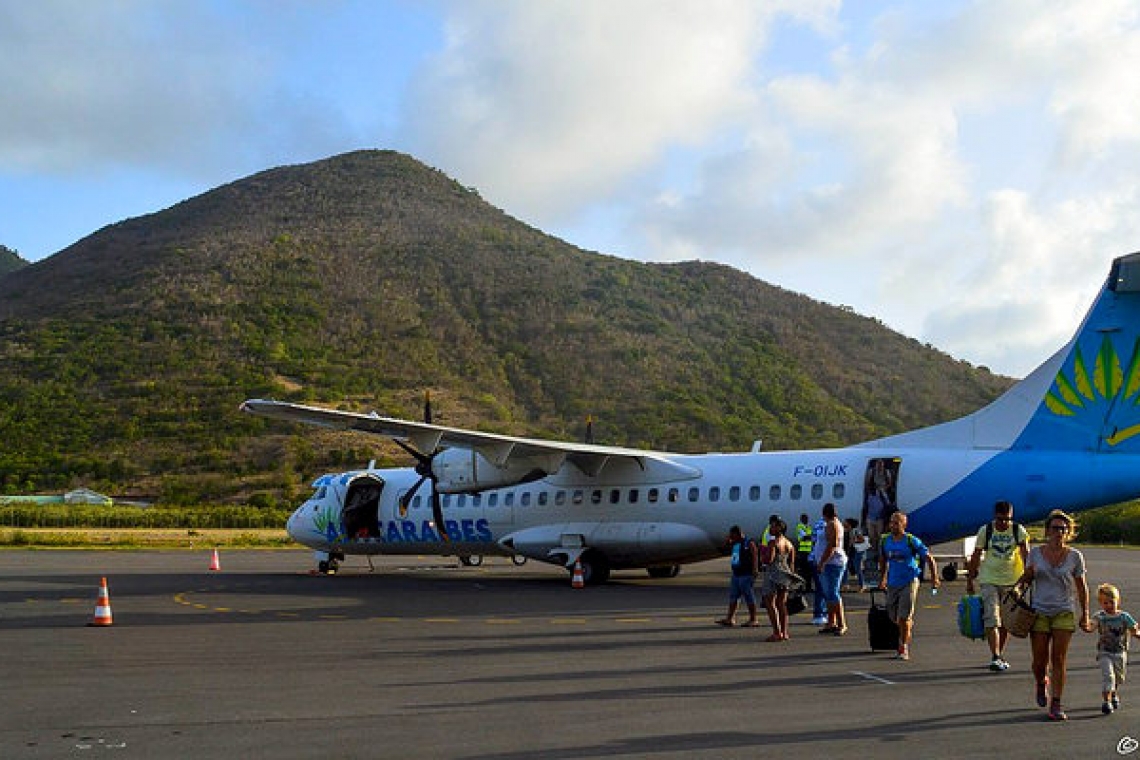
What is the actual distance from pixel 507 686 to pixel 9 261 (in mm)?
194148

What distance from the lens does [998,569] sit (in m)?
11.8

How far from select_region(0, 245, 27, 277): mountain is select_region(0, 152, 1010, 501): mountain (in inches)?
2807

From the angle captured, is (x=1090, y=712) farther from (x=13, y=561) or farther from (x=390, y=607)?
(x=13, y=561)

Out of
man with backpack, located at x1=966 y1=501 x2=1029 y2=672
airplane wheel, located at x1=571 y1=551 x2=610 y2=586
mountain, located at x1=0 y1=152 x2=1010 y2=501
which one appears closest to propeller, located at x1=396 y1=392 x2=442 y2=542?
airplane wheel, located at x1=571 y1=551 x2=610 y2=586

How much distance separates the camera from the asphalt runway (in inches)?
336

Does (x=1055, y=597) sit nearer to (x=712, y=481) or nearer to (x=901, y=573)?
(x=901, y=573)

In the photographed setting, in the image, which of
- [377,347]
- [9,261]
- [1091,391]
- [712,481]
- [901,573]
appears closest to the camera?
[901,573]

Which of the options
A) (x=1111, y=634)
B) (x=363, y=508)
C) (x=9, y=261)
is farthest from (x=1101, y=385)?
(x=9, y=261)

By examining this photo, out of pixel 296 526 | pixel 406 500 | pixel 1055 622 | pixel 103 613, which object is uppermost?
pixel 406 500

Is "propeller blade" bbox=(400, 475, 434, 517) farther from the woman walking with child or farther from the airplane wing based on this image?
the woman walking with child

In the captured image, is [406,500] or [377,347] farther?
[377,347]

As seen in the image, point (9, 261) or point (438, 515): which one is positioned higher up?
point (9, 261)

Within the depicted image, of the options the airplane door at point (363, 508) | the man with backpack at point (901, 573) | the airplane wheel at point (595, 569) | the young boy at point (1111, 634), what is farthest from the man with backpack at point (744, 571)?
the airplane door at point (363, 508)

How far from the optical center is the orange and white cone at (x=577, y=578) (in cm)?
2419
